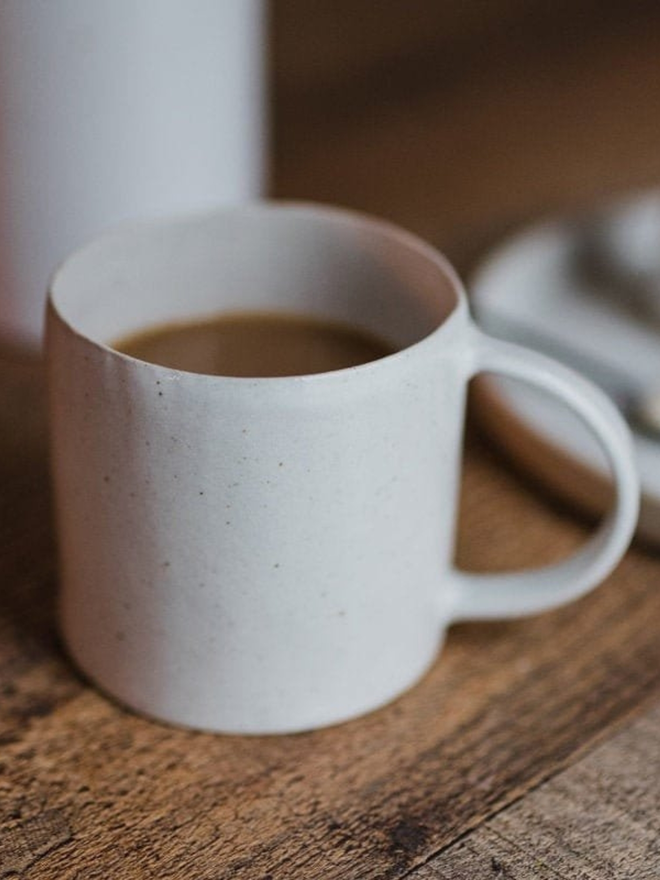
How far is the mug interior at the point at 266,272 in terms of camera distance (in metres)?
0.46

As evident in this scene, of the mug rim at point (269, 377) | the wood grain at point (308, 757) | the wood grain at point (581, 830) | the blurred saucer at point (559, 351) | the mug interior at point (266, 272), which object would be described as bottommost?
the wood grain at point (308, 757)

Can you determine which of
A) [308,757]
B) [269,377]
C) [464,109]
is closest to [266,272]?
[269,377]

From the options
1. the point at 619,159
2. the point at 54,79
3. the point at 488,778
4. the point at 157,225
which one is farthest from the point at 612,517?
the point at 619,159

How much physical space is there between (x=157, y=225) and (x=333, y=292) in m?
0.08

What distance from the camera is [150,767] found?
419 millimetres

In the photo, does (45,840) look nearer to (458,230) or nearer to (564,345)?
(564,345)

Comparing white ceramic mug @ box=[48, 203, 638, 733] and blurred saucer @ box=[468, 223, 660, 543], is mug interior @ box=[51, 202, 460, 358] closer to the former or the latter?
white ceramic mug @ box=[48, 203, 638, 733]

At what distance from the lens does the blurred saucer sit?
1.80ft

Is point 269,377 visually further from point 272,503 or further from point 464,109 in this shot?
point 464,109

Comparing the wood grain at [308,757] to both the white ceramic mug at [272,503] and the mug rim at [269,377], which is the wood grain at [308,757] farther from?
the mug rim at [269,377]

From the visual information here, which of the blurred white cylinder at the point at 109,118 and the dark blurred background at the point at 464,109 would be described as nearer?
the blurred white cylinder at the point at 109,118

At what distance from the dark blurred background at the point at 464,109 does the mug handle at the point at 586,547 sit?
305 millimetres

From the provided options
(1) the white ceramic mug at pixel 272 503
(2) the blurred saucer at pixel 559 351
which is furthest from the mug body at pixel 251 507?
(2) the blurred saucer at pixel 559 351

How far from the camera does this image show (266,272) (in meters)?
0.50
